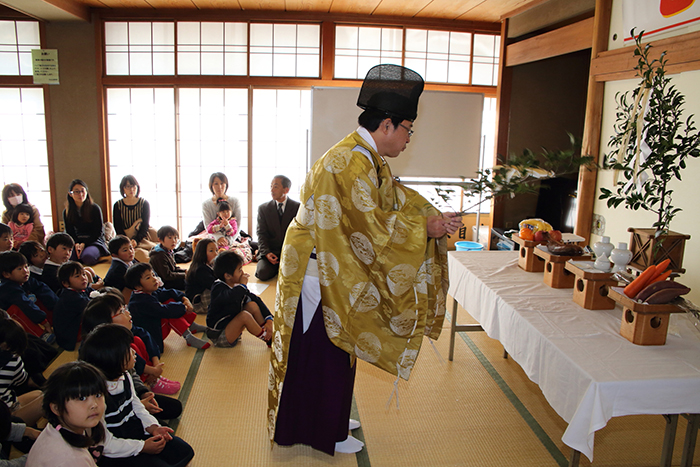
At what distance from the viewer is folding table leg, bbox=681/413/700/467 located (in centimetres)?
155

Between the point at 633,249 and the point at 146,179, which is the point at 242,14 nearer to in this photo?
the point at 146,179

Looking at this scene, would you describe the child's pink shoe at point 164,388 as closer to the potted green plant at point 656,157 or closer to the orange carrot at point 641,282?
the orange carrot at point 641,282

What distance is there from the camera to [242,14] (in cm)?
559

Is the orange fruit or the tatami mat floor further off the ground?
the orange fruit

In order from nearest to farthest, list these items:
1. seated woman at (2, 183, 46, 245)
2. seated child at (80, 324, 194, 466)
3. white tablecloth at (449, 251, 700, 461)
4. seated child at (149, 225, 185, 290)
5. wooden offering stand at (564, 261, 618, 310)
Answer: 1. white tablecloth at (449, 251, 700, 461)
2. seated child at (80, 324, 194, 466)
3. wooden offering stand at (564, 261, 618, 310)
4. seated child at (149, 225, 185, 290)
5. seated woman at (2, 183, 46, 245)

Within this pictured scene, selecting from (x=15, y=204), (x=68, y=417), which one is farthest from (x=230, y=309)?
(x=15, y=204)

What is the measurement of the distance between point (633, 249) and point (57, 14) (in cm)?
615

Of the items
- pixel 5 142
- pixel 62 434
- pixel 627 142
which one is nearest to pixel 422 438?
pixel 62 434

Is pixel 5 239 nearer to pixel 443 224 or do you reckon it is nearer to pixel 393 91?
pixel 393 91

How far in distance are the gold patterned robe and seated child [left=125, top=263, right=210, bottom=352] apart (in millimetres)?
1366

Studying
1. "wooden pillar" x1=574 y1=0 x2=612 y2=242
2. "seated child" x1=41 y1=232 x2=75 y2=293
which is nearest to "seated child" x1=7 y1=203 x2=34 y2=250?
"seated child" x1=41 y1=232 x2=75 y2=293

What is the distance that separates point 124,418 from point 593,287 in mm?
1972

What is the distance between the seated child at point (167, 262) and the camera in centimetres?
373

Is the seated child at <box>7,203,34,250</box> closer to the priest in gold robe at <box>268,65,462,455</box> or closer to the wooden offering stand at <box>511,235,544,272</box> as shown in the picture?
the priest in gold robe at <box>268,65,462,455</box>
